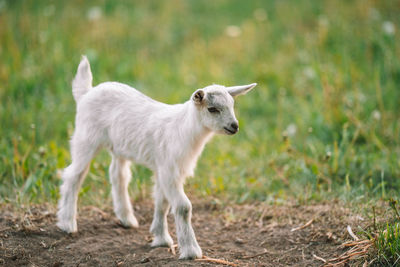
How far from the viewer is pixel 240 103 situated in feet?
26.7

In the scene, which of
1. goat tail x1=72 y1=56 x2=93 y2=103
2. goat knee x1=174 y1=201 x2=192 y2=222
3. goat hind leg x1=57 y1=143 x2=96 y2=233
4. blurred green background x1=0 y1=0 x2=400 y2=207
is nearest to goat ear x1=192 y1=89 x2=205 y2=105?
goat knee x1=174 y1=201 x2=192 y2=222

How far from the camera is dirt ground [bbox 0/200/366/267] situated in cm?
389

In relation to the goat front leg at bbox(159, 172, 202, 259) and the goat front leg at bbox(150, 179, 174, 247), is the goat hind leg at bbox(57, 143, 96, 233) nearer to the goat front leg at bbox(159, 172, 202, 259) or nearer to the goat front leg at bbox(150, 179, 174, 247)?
the goat front leg at bbox(150, 179, 174, 247)

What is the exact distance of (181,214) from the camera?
3.80 metres

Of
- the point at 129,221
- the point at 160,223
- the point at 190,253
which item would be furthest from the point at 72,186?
the point at 190,253

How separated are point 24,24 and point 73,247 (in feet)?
20.4

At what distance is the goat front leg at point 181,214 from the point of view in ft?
12.5

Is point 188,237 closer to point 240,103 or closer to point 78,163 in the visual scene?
point 78,163

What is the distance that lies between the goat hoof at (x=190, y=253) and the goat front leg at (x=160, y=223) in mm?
413

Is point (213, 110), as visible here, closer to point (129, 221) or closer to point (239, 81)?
point (129, 221)

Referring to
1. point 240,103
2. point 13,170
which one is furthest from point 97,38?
point 13,170

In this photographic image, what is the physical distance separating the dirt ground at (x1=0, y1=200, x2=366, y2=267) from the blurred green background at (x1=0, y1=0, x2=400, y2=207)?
0.37 m

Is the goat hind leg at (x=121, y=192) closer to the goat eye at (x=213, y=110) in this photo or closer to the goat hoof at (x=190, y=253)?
the goat hoof at (x=190, y=253)

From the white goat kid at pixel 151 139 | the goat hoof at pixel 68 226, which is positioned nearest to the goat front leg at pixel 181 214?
the white goat kid at pixel 151 139
